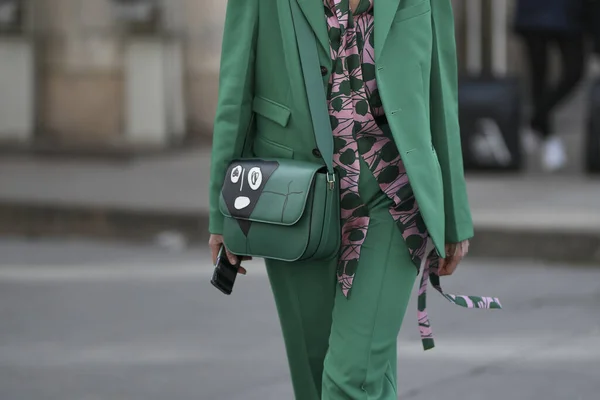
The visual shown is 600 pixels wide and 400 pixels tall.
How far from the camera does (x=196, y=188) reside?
1012 cm

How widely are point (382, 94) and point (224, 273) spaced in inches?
25.0

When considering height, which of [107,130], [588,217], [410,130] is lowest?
[107,130]

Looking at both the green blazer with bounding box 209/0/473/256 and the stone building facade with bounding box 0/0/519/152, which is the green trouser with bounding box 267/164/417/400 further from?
the stone building facade with bounding box 0/0/519/152

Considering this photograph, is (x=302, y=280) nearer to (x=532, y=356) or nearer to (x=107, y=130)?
(x=532, y=356)

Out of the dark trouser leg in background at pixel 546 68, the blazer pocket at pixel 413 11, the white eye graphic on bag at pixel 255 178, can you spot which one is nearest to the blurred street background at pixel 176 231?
the dark trouser leg in background at pixel 546 68

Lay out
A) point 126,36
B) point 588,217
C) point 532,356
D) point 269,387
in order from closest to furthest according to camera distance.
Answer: point 269,387 → point 532,356 → point 588,217 → point 126,36

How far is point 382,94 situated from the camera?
320 cm

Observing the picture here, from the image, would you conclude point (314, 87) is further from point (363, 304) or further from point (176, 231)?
point (176, 231)

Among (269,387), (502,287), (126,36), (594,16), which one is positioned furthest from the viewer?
(126,36)

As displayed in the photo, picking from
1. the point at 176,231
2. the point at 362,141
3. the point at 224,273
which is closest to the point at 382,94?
the point at 362,141

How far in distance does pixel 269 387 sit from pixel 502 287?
223 cm

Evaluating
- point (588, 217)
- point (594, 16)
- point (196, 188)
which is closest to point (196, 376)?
point (588, 217)

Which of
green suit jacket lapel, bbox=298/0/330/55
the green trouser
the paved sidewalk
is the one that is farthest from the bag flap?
the paved sidewalk

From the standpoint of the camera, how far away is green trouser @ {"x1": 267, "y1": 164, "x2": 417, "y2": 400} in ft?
10.7
